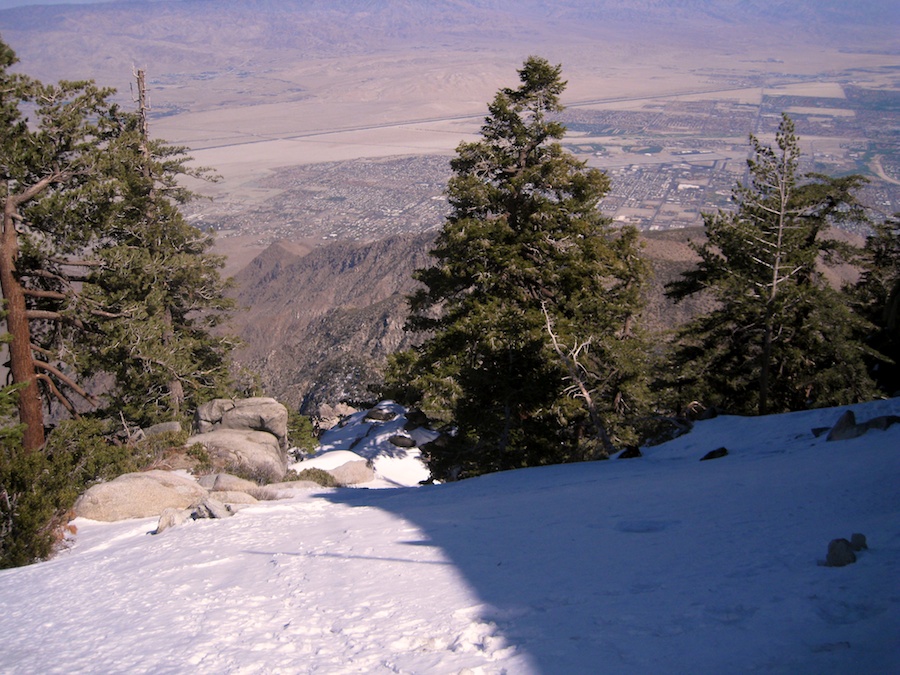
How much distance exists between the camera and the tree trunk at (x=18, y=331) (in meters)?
12.4

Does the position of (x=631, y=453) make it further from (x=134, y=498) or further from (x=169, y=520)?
(x=134, y=498)

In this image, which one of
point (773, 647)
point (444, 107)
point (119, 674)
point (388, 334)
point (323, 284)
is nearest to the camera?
point (773, 647)

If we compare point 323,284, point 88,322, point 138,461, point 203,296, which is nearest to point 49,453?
point 138,461

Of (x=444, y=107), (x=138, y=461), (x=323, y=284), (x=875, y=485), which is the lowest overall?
(x=323, y=284)

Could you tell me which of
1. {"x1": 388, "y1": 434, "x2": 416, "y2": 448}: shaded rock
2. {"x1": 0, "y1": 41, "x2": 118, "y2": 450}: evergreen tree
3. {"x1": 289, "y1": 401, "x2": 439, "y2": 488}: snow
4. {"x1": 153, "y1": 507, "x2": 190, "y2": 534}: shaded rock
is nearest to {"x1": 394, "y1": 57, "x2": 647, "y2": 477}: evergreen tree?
{"x1": 289, "y1": 401, "x2": 439, "y2": 488}: snow

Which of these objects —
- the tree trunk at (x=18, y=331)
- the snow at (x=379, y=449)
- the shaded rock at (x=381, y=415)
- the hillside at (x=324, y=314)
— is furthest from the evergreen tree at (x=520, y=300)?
the hillside at (x=324, y=314)

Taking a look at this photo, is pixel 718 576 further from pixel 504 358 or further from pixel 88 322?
pixel 88 322

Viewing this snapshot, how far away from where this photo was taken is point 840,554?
485cm

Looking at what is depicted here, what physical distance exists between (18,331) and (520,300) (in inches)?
394

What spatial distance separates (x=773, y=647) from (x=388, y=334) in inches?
1791

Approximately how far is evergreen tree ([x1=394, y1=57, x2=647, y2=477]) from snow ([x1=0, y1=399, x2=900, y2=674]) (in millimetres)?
5714

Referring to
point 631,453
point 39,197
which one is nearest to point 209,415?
point 39,197

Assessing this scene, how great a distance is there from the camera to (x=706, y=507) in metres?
6.89

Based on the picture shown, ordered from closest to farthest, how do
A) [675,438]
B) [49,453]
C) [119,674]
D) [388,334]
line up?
[119,674], [49,453], [675,438], [388,334]
